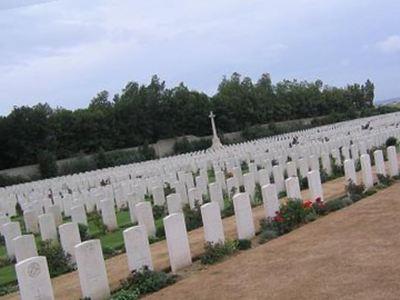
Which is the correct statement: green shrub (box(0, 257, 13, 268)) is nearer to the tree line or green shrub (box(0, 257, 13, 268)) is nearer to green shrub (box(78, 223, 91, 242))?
green shrub (box(78, 223, 91, 242))

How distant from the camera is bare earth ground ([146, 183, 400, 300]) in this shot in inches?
282

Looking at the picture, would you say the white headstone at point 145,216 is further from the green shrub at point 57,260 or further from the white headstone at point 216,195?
the white headstone at point 216,195

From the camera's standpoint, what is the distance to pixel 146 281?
8656 mm

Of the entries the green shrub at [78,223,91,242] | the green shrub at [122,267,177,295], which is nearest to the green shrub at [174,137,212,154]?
the green shrub at [78,223,91,242]

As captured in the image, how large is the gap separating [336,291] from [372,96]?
313ft

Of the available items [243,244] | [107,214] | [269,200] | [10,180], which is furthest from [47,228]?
[10,180]

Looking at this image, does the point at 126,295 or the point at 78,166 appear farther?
the point at 78,166

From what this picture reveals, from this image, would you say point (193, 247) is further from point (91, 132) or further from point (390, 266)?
point (91, 132)

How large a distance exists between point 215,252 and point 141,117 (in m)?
51.2

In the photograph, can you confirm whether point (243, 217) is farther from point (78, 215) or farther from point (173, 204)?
point (78, 215)

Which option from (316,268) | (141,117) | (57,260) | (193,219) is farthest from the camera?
(141,117)

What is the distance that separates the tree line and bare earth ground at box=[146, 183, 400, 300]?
143ft

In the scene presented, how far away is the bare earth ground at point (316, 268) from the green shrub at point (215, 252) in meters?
0.26

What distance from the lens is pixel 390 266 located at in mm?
7734
